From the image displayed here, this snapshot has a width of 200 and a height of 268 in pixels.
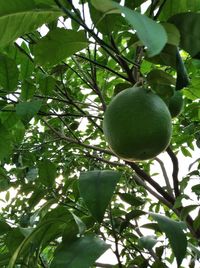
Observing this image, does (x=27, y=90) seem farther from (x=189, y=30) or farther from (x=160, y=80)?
(x=189, y=30)

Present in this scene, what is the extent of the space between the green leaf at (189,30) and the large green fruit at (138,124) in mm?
165

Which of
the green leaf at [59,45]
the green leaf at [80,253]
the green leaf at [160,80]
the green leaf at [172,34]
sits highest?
the green leaf at [59,45]

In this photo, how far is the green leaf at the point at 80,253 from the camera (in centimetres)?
71

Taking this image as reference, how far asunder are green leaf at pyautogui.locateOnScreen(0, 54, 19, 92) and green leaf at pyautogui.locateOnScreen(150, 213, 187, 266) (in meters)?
0.52

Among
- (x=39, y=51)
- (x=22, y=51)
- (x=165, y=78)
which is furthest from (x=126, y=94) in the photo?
(x=22, y=51)

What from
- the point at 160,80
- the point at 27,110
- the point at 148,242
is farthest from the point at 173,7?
the point at 148,242

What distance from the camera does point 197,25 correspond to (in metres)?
0.66

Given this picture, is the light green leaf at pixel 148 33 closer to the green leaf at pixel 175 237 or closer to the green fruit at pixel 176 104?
the green leaf at pixel 175 237

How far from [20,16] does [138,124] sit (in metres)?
0.29

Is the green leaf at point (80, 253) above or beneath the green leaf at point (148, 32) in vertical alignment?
beneath

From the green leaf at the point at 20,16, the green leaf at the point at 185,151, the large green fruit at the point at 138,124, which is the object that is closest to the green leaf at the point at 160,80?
the large green fruit at the point at 138,124

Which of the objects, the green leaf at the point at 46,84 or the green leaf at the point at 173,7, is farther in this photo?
the green leaf at the point at 46,84

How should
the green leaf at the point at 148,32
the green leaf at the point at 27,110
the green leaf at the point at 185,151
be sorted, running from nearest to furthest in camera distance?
the green leaf at the point at 148,32 < the green leaf at the point at 27,110 < the green leaf at the point at 185,151

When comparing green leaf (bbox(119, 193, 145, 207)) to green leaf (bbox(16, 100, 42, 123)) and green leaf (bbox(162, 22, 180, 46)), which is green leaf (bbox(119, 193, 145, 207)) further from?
green leaf (bbox(162, 22, 180, 46))
